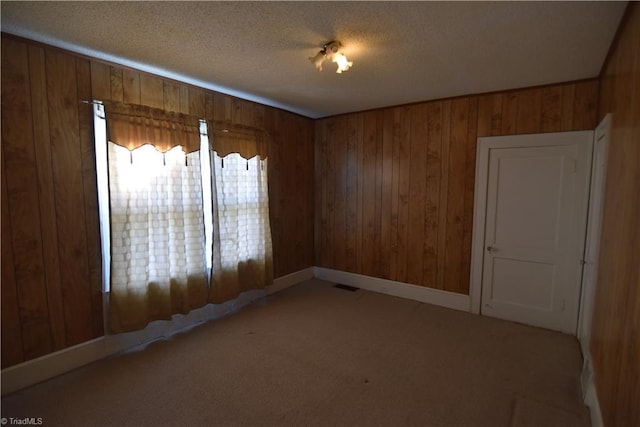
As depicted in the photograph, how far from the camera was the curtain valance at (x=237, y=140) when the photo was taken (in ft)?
10.4

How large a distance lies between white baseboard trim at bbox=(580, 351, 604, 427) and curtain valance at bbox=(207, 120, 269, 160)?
3.41m

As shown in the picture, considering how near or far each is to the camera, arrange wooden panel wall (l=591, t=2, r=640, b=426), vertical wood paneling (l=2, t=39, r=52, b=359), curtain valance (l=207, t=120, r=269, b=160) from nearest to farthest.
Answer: wooden panel wall (l=591, t=2, r=640, b=426) → vertical wood paneling (l=2, t=39, r=52, b=359) → curtain valance (l=207, t=120, r=269, b=160)

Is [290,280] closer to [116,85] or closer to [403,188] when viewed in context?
[403,188]

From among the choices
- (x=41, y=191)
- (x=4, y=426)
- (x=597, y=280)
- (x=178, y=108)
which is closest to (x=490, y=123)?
(x=597, y=280)

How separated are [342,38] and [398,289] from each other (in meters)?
3.02

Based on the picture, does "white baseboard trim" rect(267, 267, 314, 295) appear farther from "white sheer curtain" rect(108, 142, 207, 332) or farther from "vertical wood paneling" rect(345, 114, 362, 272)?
"white sheer curtain" rect(108, 142, 207, 332)

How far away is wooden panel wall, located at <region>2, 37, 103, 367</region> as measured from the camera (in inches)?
81.0

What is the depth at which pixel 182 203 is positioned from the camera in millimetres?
2852

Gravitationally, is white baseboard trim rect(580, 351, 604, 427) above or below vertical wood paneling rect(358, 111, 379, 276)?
below

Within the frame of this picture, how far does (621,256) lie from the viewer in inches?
61.1

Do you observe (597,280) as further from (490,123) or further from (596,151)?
(490,123)

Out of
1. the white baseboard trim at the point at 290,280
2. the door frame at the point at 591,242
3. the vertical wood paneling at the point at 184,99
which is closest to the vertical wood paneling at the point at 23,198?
the vertical wood paneling at the point at 184,99

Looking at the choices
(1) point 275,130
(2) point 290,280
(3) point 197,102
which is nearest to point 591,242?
(2) point 290,280

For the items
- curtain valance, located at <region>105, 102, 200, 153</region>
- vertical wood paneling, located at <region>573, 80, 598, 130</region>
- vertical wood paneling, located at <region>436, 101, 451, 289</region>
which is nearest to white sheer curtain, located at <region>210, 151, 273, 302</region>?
curtain valance, located at <region>105, 102, 200, 153</region>
